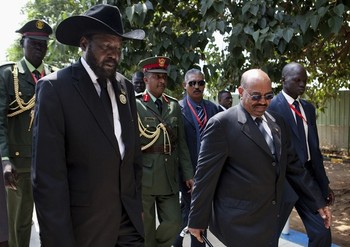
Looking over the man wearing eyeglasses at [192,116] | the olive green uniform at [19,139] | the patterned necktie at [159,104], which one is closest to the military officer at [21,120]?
the olive green uniform at [19,139]

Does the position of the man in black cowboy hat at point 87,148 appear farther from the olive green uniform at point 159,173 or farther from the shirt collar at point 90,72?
the olive green uniform at point 159,173

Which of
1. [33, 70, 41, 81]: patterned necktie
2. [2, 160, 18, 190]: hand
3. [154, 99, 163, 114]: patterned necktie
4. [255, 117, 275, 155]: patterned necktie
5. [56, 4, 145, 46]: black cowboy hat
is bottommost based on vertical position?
[2, 160, 18, 190]: hand

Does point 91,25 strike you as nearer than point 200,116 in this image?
Yes

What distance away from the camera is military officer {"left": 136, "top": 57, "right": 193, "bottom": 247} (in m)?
4.04

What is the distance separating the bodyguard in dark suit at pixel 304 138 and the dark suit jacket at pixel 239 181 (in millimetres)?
855

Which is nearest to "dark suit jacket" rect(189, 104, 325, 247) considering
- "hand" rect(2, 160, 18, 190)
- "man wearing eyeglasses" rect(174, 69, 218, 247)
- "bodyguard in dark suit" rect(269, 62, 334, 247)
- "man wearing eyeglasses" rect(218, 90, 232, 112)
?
"bodyguard in dark suit" rect(269, 62, 334, 247)

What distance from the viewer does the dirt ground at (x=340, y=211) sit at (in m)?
5.70

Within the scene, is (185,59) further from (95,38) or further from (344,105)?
(344,105)

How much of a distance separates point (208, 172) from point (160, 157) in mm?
1197

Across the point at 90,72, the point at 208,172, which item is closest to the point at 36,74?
the point at 90,72

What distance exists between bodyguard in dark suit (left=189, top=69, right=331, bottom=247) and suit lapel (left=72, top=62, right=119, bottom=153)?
2.71 ft

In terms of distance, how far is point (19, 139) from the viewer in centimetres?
389

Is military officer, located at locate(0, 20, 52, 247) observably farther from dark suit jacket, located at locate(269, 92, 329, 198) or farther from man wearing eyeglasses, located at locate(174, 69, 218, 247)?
dark suit jacket, located at locate(269, 92, 329, 198)

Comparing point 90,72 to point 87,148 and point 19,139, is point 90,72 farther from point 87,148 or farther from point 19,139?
point 19,139
